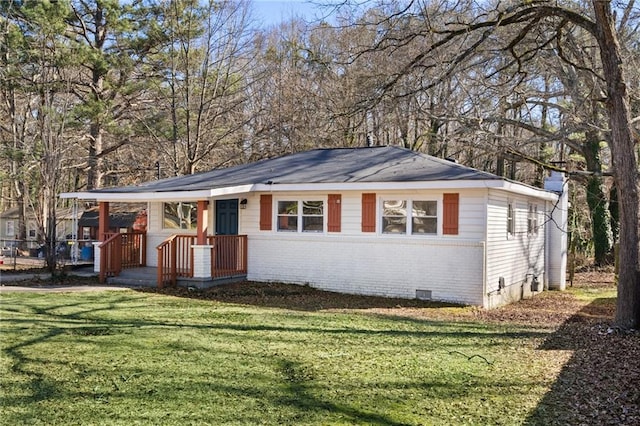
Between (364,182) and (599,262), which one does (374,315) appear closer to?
(364,182)

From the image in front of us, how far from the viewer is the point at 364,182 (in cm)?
1237

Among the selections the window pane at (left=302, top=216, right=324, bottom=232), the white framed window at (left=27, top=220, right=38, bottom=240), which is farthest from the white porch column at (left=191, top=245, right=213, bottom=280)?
the white framed window at (left=27, top=220, right=38, bottom=240)

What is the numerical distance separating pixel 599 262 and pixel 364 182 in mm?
15415

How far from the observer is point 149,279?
13719mm

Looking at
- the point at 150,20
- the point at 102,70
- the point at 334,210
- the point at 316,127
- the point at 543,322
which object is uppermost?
the point at 150,20

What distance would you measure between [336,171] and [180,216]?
501 cm

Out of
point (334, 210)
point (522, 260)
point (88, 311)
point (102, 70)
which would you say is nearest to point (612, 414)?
point (88, 311)

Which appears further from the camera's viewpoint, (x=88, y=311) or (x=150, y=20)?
(x=150, y=20)

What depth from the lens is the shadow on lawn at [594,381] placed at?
4957mm

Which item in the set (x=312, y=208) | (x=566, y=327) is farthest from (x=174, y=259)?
(x=566, y=327)

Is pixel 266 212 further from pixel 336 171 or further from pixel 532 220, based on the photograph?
pixel 532 220

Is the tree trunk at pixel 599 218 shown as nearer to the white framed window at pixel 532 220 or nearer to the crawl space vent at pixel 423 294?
the white framed window at pixel 532 220

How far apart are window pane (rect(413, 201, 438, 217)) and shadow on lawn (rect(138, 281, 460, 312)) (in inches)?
74.8

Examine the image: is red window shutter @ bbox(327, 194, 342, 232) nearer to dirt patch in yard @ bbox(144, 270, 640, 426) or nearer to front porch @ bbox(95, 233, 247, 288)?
dirt patch in yard @ bbox(144, 270, 640, 426)
